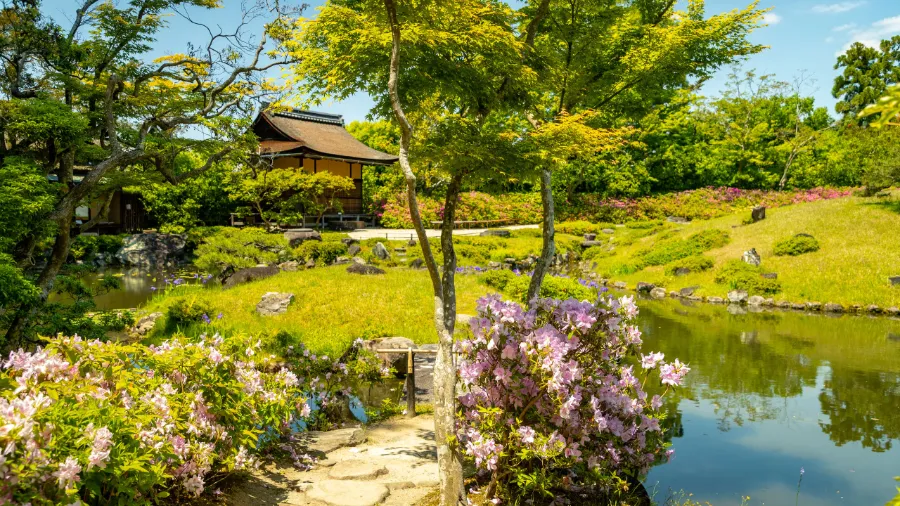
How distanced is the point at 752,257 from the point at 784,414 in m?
14.2

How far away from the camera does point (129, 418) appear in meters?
3.79

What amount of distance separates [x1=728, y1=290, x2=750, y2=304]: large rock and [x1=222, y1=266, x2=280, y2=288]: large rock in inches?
587

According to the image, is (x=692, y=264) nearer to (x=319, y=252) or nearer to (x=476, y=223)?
(x=476, y=223)

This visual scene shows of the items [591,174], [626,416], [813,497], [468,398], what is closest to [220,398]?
[468,398]

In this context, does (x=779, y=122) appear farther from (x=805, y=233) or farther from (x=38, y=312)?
(x=38, y=312)

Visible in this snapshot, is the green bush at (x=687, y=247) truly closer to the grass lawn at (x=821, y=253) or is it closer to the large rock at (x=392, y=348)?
the grass lawn at (x=821, y=253)

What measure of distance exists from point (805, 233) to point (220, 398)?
24.1 m

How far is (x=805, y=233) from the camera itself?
2291 cm

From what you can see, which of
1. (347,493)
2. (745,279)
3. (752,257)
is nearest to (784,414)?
(347,493)

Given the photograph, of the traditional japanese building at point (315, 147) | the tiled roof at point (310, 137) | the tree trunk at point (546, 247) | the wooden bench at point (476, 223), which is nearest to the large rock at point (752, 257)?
the wooden bench at point (476, 223)

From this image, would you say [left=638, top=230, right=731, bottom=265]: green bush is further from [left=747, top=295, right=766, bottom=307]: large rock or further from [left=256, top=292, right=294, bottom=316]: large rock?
[left=256, top=292, right=294, bottom=316]: large rock

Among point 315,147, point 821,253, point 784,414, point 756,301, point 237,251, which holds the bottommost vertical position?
point 784,414

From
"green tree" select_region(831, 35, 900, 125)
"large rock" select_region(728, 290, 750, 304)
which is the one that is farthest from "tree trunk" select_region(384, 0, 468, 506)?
"green tree" select_region(831, 35, 900, 125)

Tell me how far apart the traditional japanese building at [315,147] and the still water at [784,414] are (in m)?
19.6
